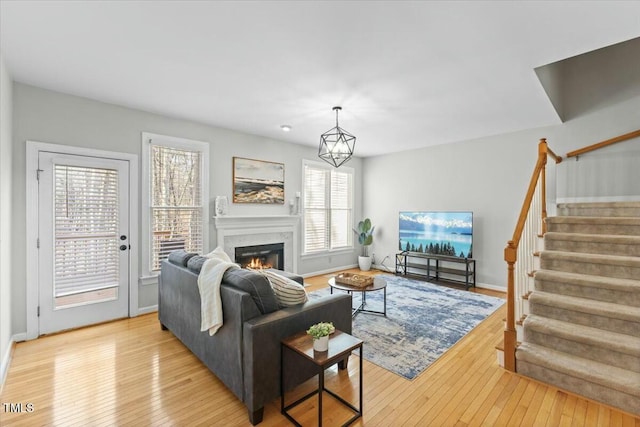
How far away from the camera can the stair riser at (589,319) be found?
2324 millimetres

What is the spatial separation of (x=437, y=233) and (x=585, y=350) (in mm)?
3350

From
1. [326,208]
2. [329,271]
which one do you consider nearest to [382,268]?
[329,271]

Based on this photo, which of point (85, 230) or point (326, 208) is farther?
point (326, 208)

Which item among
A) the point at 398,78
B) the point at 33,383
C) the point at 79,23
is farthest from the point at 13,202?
the point at 398,78

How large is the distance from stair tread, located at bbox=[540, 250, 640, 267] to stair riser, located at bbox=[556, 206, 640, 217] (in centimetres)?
96

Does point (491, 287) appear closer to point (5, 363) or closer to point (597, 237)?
point (597, 237)

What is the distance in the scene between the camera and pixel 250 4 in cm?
190

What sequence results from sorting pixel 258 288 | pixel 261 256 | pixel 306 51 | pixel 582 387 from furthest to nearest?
pixel 261 256, pixel 306 51, pixel 582 387, pixel 258 288

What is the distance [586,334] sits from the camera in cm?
237

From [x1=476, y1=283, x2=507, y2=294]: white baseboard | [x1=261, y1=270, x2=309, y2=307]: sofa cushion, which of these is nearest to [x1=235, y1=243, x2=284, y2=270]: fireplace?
[x1=261, y1=270, x2=309, y2=307]: sofa cushion

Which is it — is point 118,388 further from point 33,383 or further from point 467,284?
point 467,284

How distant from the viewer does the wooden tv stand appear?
5254mm

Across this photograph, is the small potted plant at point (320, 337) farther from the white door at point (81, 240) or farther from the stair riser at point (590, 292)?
the white door at point (81, 240)

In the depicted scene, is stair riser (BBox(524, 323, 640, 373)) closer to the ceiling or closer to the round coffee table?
the round coffee table
